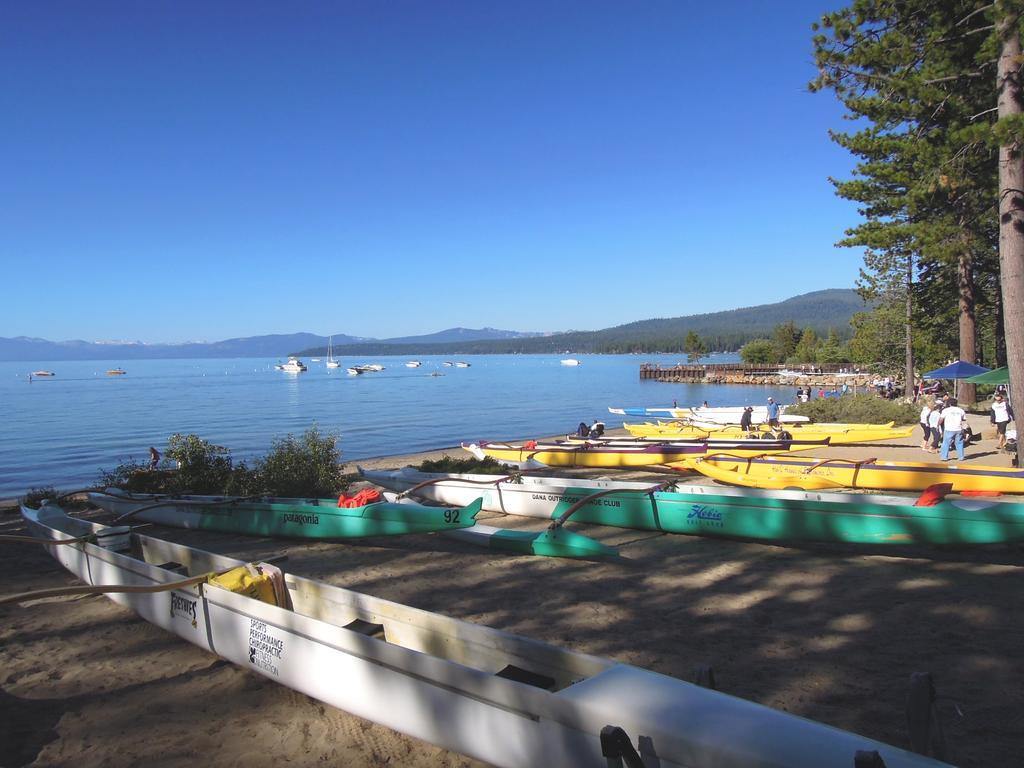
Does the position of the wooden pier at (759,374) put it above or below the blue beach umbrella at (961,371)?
below

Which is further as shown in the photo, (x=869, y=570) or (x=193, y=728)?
(x=869, y=570)

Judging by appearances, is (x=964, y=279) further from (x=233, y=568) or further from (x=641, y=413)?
(x=233, y=568)

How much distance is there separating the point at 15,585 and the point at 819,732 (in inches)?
340

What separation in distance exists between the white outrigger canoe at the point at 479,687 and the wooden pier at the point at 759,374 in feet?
195

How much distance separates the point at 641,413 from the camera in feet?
99.6

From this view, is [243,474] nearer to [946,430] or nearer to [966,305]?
[946,430]

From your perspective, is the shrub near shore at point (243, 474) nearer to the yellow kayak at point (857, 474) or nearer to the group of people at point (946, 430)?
the yellow kayak at point (857, 474)

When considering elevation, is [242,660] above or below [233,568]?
below

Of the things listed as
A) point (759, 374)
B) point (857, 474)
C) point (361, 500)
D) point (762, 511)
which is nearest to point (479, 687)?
point (361, 500)

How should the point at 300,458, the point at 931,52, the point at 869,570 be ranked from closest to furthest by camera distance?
the point at 869,570, the point at 931,52, the point at 300,458

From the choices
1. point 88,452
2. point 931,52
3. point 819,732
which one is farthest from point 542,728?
point 88,452

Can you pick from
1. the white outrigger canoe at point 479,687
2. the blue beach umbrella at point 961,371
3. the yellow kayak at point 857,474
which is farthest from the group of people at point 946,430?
the white outrigger canoe at point 479,687

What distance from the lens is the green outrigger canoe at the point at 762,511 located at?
6.95 meters

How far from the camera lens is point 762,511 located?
26.0ft
